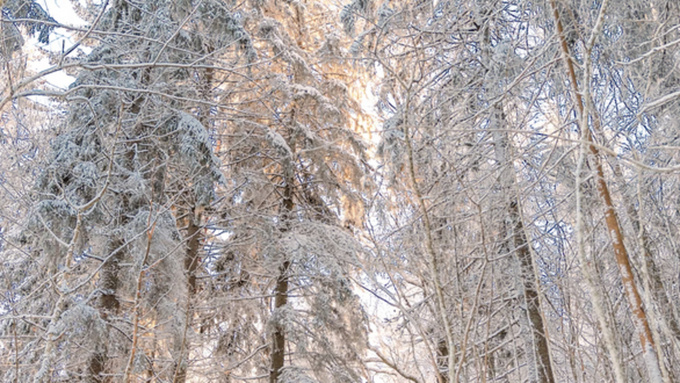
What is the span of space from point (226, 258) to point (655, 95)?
6767 mm

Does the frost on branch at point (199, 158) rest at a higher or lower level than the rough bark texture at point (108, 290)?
higher

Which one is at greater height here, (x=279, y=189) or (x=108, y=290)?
(x=279, y=189)

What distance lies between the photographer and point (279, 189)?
8.40m

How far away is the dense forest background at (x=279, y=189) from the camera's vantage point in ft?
12.2

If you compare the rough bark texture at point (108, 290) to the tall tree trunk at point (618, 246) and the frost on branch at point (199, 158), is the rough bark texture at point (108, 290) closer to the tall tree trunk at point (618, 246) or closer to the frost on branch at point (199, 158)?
the frost on branch at point (199, 158)

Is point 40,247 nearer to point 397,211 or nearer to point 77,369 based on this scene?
point 77,369

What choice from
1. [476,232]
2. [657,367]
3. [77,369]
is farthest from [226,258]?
[657,367]

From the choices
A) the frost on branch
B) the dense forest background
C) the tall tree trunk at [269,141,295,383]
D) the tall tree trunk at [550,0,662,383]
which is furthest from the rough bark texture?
the tall tree trunk at [550,0,662,383]

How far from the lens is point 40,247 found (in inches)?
218

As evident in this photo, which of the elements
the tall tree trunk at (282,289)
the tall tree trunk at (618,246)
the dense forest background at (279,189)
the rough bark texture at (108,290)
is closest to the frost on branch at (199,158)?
the dense forest background at (279,189)

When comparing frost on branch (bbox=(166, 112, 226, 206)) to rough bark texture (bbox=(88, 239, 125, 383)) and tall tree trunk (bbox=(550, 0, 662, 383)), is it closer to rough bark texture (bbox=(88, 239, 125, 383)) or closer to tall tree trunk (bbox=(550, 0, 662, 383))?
rough bark texture (bbox=(88, 239, 125, 383))

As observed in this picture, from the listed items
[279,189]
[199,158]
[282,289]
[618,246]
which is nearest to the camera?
[618,246]

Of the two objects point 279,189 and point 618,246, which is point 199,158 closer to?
point 279,189

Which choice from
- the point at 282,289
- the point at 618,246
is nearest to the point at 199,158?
the point at 282,289
